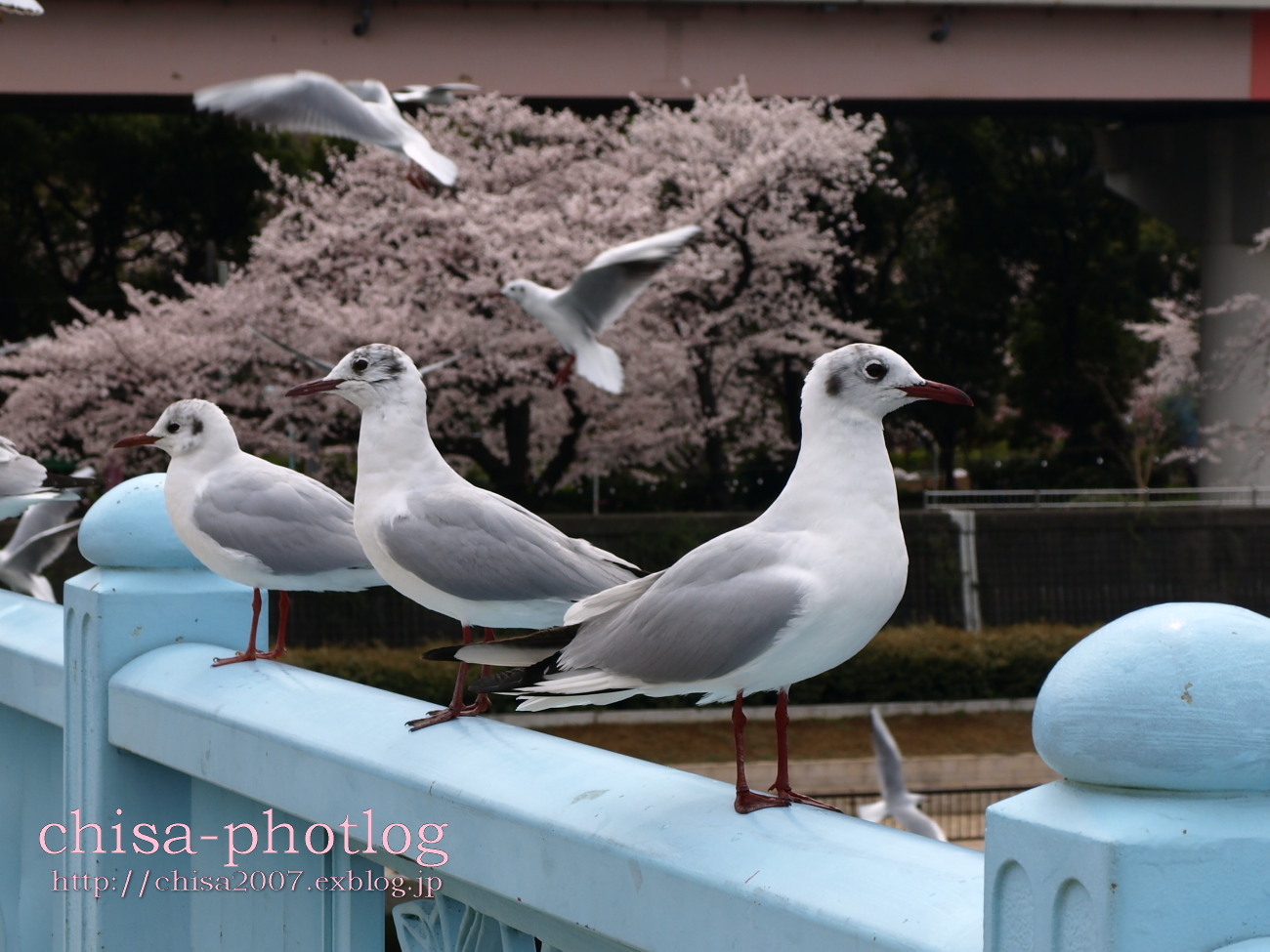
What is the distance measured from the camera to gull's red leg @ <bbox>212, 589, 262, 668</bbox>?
8.02 feet

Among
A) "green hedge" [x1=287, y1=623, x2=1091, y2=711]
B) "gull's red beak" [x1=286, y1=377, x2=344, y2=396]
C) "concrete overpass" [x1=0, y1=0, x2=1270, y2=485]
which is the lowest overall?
"green hedge" [x1=287, y1=623, x2=1091, y2=711]

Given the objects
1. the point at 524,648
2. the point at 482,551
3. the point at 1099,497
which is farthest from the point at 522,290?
the point at 1099,497

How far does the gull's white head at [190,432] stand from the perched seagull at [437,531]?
76 centimetres

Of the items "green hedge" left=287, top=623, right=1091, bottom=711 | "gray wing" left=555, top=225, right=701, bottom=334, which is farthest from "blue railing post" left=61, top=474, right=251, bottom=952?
"green hedge" left=287, top=623, right=1091, bottom=711

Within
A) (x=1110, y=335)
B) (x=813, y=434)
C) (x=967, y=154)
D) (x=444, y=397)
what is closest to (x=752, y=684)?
(x=813, y=434)

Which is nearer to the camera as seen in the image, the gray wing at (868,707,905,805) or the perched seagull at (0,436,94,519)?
the perched seagull at (0,436,94,519)

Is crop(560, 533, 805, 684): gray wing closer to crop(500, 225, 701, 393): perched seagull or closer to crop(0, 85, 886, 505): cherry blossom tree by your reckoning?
crop(500, 225, 701, 393): perched seagull

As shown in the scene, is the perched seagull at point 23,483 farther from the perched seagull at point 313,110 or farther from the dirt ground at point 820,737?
the dirt ground at point 820,737

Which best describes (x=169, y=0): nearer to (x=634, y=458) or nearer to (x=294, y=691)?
(x=634, y=458)

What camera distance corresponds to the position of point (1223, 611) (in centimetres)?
96

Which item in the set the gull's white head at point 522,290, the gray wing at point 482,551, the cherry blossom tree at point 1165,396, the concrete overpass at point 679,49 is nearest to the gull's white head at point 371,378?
the gray wing at point 482,551

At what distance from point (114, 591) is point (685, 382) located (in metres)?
19.0

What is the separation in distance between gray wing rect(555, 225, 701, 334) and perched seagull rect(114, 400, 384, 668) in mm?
7191

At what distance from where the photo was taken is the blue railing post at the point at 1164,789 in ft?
3.04
